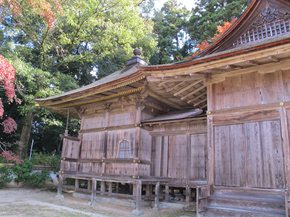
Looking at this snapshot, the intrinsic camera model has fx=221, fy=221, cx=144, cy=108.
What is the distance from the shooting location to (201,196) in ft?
16.9

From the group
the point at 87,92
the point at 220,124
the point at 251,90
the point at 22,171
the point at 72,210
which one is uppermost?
the point at 87,92

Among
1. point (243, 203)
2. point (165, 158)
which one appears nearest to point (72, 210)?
point (165, 158)

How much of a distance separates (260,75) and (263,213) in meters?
3.14

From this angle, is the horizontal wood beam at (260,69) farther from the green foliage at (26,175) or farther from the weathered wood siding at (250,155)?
the green foliage at (26,175)

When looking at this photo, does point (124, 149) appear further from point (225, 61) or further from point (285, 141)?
point (285, 141)

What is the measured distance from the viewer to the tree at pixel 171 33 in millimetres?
28575

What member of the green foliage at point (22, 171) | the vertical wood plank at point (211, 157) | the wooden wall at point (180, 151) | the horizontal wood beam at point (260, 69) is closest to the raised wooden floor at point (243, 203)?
the vertical wood plank at point (211, 157)

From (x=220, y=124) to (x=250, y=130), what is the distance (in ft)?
2.45

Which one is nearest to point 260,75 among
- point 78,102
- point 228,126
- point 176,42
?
point 228,126

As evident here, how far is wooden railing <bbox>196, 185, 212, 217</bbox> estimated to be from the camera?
4988 millimetres

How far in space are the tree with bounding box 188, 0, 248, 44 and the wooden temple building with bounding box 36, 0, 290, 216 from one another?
14.8m

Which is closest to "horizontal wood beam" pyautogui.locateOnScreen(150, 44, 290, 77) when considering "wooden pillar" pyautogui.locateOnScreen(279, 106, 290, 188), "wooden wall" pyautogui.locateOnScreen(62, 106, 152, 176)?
"wooden pillar" pyautogui.locateOnScreen(279, 106, 290, 188)

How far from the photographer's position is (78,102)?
10641 millimetres

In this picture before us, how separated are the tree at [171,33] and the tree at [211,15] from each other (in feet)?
7.56
